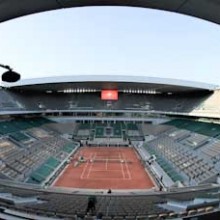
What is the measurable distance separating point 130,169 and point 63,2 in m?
24.1

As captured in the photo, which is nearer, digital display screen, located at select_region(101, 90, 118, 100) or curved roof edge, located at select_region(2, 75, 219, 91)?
curved roof edge, located at select_region(2, 75, 219, 91)

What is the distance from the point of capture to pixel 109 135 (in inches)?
1609

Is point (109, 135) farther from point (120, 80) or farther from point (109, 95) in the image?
point (120, 80)

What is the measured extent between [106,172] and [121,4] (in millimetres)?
22807

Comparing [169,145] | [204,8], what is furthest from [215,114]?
[204,8]

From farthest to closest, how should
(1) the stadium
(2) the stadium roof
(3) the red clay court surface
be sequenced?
1. (3) the red clay court surface
2. (1) the stadium
3. (2) the stadium roof

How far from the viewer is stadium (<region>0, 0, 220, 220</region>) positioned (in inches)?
550

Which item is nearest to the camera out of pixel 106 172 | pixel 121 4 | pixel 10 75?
pixel 121 4

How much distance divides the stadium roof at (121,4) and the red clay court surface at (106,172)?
1846cm

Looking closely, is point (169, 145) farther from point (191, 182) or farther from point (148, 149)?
point (191, 182)

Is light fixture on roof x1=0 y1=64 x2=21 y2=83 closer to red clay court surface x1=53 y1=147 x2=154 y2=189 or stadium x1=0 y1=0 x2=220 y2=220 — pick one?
stadium x1=0 y1=0 x2=220 y2=220

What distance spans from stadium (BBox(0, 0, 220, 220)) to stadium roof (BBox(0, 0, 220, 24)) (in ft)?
0.04

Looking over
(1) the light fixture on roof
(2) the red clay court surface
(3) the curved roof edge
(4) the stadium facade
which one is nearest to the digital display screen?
(4) the stadium facade

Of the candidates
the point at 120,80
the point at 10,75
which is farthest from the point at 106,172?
the point at 10,75
